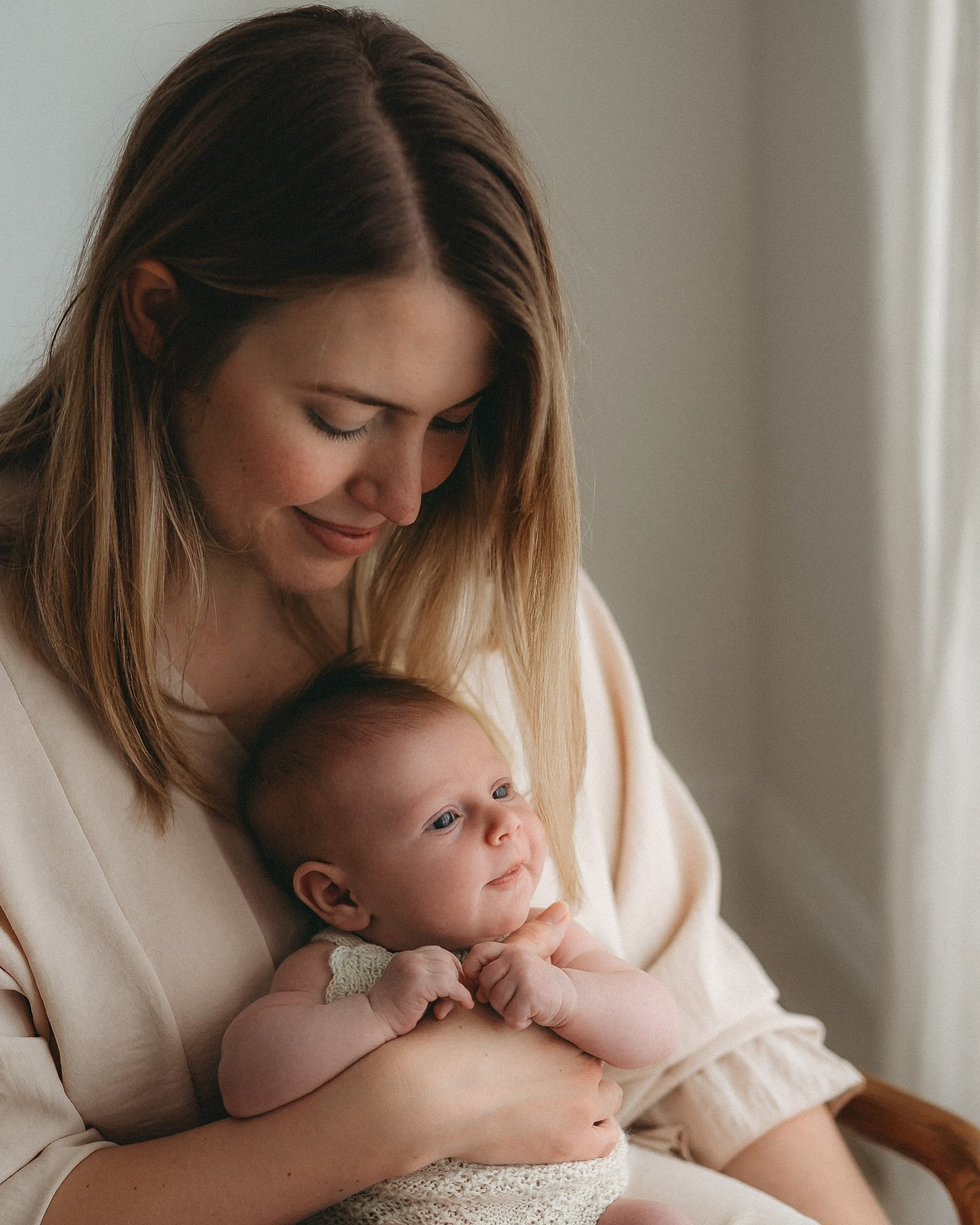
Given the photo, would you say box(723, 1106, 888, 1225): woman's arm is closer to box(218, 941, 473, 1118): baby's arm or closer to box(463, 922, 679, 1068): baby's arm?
box(463, 922, 679, 1068): baby's arm

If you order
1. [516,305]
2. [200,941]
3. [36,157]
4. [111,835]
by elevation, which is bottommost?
[200,941]

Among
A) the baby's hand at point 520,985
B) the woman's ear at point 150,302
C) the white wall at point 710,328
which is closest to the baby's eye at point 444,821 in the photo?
the baby's hand at point 520,985

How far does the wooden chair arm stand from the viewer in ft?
4.40

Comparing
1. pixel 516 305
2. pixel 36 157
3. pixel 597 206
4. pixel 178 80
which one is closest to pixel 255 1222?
pixel 516 305

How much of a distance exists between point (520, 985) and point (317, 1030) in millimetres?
178

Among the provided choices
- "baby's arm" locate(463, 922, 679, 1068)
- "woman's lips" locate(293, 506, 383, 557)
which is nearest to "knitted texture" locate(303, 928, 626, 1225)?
"baby's arm" locate(463, 922, 679, 1068)

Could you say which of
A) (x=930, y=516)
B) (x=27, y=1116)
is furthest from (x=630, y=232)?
(x=27, y=1116)

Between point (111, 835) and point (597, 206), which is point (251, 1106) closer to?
point (111, 835)

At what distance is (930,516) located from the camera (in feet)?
5.25

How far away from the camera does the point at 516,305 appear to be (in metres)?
1.11

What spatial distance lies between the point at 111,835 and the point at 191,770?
0.35 feet

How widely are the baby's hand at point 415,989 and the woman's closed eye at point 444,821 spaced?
0.12 m

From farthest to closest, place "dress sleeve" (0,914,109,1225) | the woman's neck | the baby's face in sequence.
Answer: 1. the woman's neck
2. the baby's face
3. "dress sleeve" (0,914,109,1225)

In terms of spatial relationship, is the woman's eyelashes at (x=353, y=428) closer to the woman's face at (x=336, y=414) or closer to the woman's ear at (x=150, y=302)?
the woman's face at (x=336, y=414)
